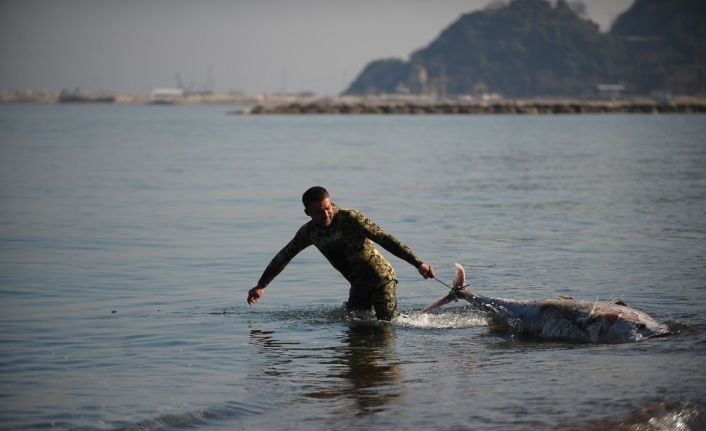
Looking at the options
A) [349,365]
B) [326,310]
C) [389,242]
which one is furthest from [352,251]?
[326,310]

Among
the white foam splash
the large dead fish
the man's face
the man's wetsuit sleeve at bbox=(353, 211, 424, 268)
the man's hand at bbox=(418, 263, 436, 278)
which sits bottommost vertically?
the white foam splash

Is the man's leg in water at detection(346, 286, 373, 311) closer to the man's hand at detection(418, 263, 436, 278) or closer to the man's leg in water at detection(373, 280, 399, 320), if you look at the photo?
the man's leg in water at detection(373, 280, 399, 320)

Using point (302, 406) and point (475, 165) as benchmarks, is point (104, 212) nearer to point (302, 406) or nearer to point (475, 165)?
point (302, 406)

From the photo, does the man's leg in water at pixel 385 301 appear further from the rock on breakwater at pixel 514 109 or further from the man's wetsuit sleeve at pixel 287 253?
the rock on breakwater at pixel 514 109

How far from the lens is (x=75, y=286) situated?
15039 millimetres

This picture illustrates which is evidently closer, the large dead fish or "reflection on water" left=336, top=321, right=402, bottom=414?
"reflection on water" left=336, top=321, right=402, bottom=414

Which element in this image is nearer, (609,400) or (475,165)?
(609,400)

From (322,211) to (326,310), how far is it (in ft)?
8.85

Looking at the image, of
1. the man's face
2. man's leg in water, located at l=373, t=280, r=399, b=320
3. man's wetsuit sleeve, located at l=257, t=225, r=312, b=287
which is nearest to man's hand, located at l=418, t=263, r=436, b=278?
man's leg in water, located at l=373, t=280, r=399, b=320

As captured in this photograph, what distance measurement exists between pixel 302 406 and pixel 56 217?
16.8 metres

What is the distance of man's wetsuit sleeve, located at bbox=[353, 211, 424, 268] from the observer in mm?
10594

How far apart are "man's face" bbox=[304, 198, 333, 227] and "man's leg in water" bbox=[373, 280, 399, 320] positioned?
3.81 feet

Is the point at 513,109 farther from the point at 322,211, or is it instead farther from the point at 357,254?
the point at 322,211

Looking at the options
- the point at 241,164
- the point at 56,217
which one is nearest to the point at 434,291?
the point at 56,217
